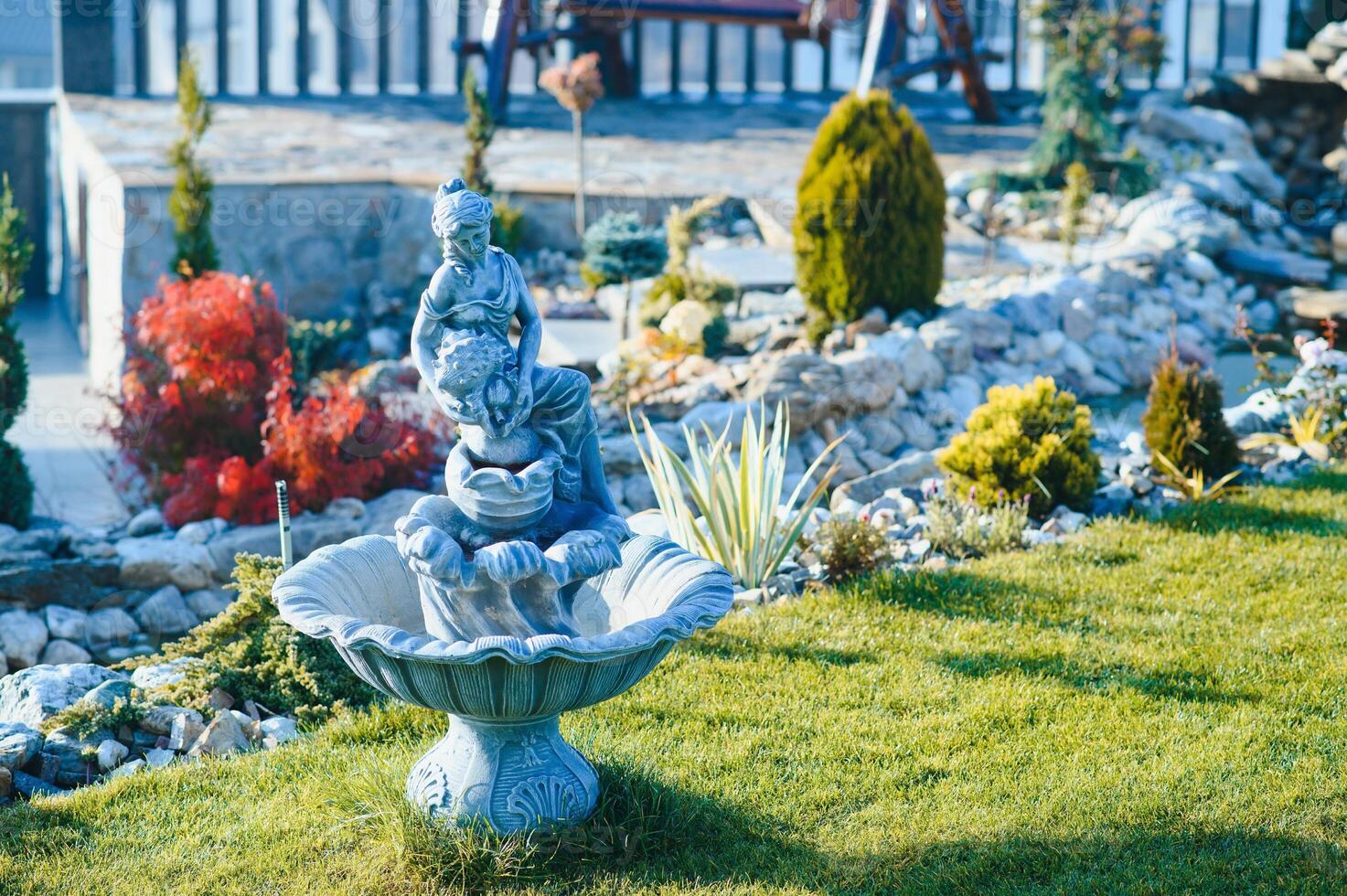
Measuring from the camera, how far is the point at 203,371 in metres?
7.53

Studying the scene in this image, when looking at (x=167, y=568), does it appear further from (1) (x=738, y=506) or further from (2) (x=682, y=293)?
(2) (x=682, y=293)

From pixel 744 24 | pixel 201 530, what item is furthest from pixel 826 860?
pixel 744 24

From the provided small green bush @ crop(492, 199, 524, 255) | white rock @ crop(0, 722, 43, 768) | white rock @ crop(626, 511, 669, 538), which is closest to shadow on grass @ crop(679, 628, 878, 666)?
white rock @ crop(626, 511, 669, 538)

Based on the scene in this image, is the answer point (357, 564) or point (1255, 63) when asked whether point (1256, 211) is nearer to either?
point (1255, 63)

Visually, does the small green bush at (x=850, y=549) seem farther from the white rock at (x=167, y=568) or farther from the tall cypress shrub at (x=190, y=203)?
the tall cypress shrub at (x=190, y=203)

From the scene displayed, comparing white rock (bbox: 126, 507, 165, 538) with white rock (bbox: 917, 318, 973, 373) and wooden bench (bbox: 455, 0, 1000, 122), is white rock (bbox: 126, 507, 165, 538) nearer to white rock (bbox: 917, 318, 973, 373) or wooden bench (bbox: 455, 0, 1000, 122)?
white rock (bbox: 917, 318, 973, 373)

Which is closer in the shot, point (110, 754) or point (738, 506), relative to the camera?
point (110, 754)

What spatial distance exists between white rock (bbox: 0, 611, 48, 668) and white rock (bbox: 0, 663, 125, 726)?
106 cm

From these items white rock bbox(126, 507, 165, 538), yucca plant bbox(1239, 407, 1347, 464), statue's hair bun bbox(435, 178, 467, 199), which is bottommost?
white rock bbox(126, 507, 165, 538)

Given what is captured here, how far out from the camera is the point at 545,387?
3.95 m

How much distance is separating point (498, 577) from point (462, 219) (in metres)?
0.88

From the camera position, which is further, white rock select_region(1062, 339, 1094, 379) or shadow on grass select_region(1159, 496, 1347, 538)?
white rock select_region(1062, 339, 1094, 379)

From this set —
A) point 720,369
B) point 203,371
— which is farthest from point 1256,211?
point 203,371

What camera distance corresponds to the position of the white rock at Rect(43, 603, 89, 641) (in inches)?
259
